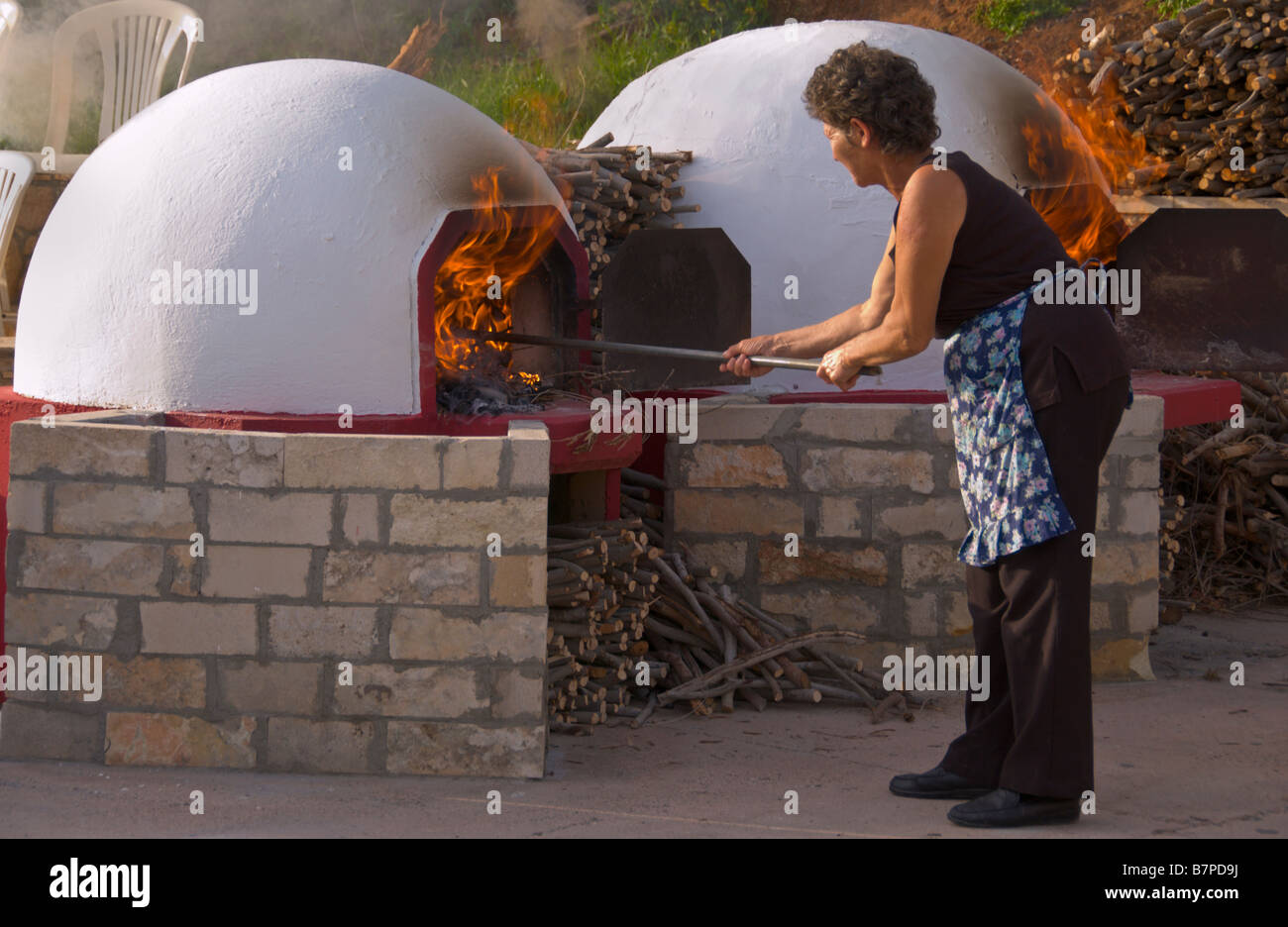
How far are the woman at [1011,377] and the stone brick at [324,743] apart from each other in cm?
177

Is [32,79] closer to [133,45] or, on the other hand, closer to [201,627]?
[133,45]

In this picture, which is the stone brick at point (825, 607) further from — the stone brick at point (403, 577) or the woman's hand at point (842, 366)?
the woman's hand at point (842, 366)

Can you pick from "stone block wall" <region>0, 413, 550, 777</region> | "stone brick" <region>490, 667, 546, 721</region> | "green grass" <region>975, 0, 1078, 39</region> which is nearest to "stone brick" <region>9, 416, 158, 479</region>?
"stone block wall" <region>0, 413, 550, 777</region>

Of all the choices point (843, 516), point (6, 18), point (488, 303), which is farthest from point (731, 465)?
point (6, 18)

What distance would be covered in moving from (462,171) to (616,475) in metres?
1.24

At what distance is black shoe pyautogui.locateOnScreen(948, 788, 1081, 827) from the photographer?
367 cm

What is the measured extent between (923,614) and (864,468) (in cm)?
61

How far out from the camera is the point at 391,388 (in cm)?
484

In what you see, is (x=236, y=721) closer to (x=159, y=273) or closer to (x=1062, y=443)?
(x=159, y=273)

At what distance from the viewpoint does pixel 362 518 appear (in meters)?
4.17

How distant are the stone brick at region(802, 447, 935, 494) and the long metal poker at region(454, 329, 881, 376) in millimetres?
690

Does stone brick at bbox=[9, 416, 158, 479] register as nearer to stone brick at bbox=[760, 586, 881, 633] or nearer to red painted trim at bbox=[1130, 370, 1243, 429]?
stone brick at bbox=[760, 586, 881, 633]

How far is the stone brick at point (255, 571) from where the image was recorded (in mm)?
4184

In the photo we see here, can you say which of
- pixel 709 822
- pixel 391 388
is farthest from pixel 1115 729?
pixel 391 388
